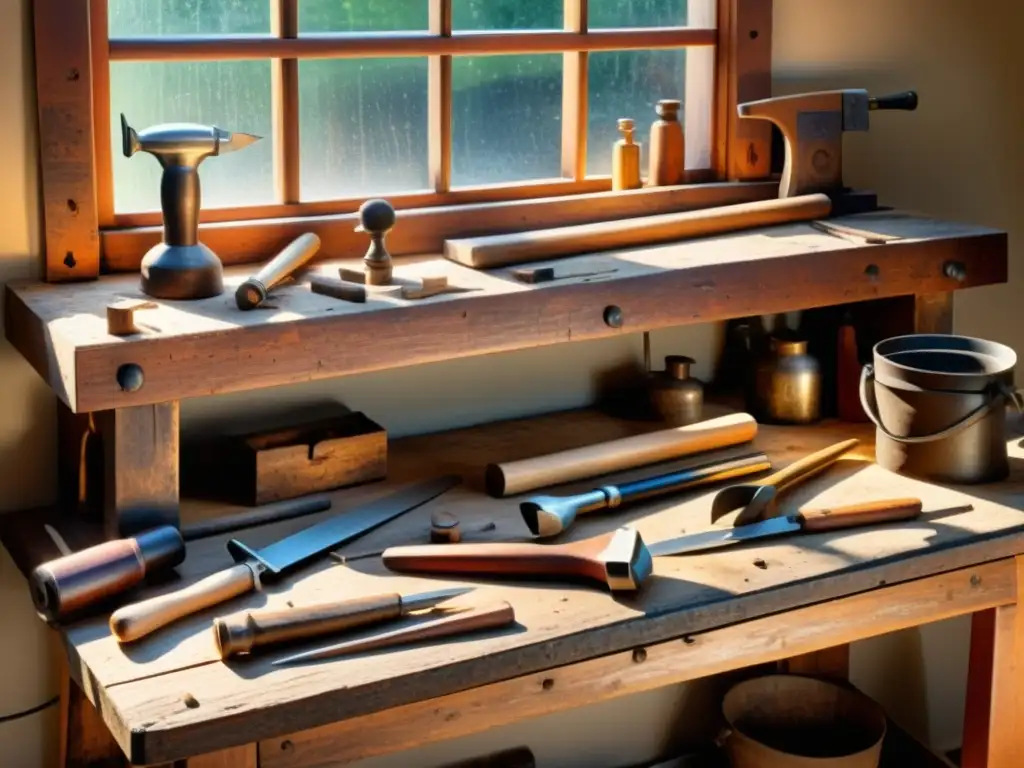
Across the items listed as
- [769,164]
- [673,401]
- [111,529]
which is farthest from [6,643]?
[769,164]

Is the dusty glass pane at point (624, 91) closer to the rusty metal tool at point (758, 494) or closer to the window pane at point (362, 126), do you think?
the window pane at point (362, 126)

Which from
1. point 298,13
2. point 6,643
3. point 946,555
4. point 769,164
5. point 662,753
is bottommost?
point 662,753

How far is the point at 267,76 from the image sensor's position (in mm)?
2486

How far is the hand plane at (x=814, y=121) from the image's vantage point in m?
2.74

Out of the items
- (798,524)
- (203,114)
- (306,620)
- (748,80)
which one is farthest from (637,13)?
(306,620)

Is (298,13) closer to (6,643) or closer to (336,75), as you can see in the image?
(336,75)

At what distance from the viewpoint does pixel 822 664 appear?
10.1 feet

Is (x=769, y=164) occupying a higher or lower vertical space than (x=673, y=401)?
higher

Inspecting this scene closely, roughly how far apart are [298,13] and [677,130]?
2.41ft

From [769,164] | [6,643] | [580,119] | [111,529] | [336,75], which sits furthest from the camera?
[769,164]

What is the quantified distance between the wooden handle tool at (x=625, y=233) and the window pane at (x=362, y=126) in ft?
0.69

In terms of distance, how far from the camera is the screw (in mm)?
2346

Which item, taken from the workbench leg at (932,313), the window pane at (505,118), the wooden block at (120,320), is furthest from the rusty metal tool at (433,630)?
the workbench leg at (932,313)

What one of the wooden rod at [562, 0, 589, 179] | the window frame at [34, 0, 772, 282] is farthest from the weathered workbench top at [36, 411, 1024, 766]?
the wooden rod at [562, 0, 589, 179]
